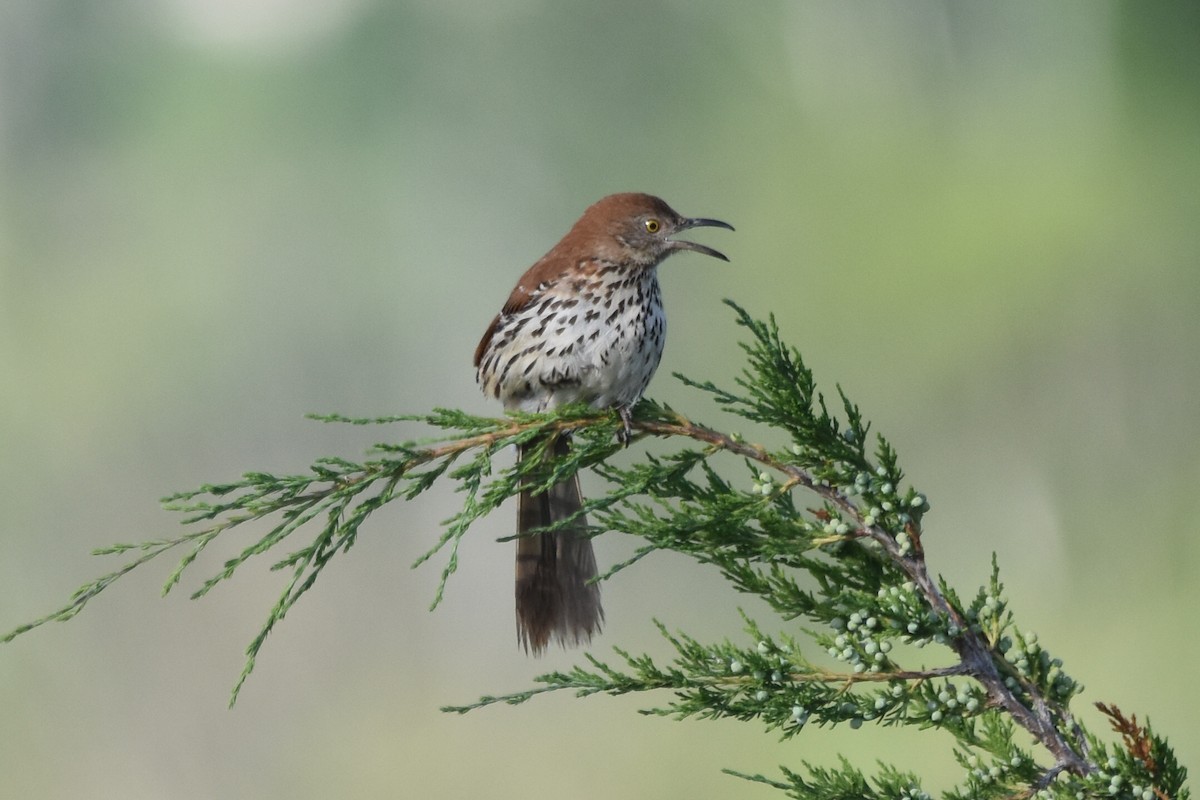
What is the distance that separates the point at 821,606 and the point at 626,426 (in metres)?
0.40

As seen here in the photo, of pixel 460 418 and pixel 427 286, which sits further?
pixel 427 286

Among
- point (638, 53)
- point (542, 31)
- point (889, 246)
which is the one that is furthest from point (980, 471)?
point (542, 31)

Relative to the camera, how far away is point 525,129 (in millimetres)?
9320

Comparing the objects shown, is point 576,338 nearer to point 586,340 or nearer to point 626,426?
point 586,340

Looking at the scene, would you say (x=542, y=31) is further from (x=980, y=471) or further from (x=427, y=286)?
(x=980, y=471)

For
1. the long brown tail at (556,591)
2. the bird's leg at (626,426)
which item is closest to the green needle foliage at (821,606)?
the bird's leg at (626,426)

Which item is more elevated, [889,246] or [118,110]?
[118,110]

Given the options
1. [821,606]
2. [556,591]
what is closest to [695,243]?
[556,591]

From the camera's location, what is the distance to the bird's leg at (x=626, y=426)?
1.63m

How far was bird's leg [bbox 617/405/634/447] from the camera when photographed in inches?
64.2

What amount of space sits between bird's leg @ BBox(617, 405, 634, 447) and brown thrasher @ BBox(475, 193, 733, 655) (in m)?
→ 0.50

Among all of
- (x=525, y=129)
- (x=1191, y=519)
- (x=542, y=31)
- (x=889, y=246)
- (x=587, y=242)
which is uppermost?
(x=542, y=31)

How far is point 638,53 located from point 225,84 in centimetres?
319

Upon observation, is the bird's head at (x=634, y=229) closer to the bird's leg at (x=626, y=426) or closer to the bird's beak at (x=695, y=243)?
the bird's beak at (x=695, y=243)
